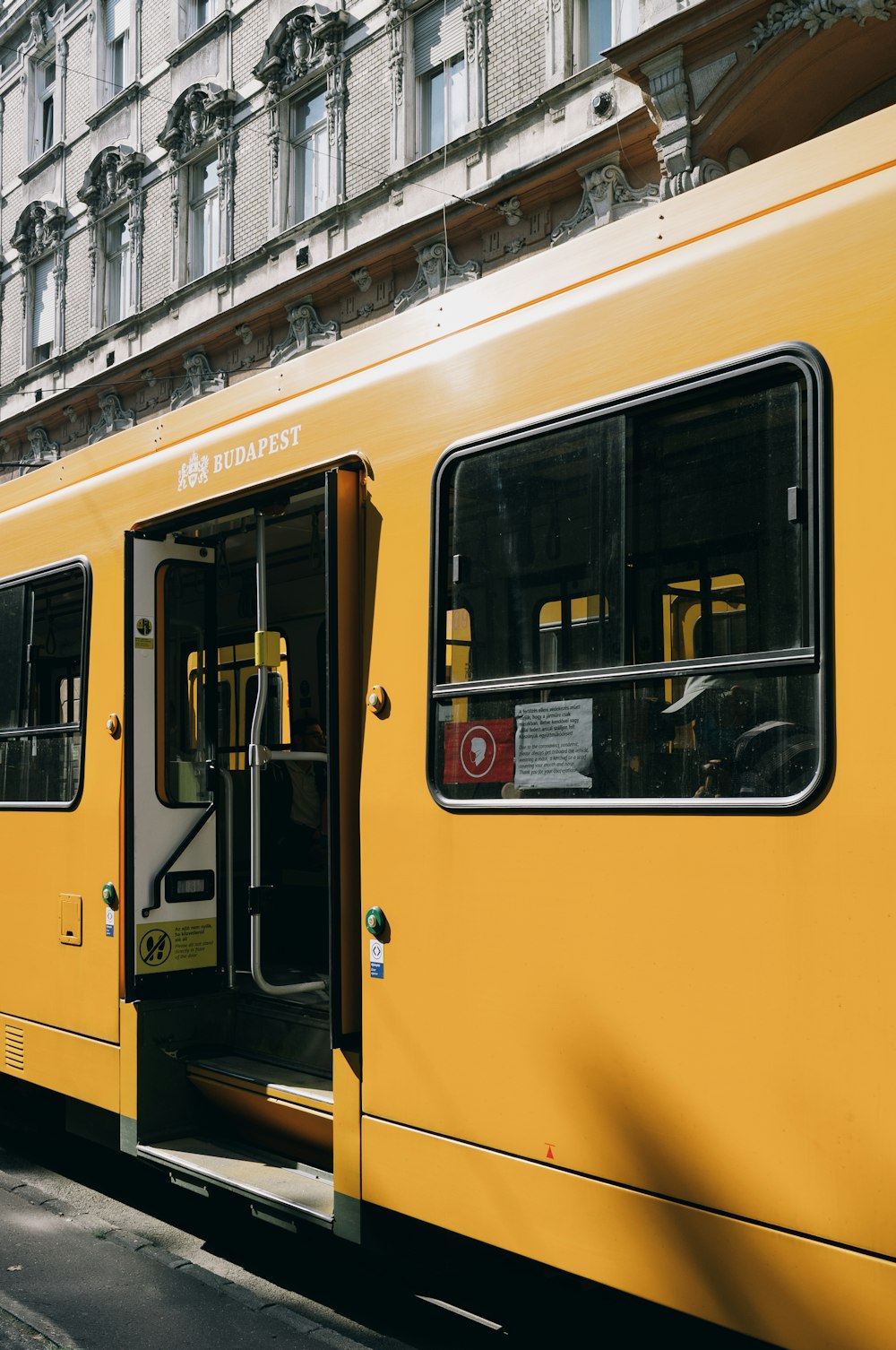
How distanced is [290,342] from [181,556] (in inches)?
687

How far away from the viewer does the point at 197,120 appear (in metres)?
24.8

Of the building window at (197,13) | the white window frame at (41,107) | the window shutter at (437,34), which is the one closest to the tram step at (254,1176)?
the window shutter at (437,34)

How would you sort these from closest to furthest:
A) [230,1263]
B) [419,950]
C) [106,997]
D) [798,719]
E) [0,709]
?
[798,719], [419,950], [230,1263], [106,997], [0,709]

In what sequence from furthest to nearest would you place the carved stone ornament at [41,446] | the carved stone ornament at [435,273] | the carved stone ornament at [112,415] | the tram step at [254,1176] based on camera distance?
the carved stone ornament at [41,446], the carved stone ornament at [112,415], the carved stone ornament at [435,273], the tram step at [254,1176]

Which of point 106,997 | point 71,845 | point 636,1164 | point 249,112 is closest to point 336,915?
point 636,1164

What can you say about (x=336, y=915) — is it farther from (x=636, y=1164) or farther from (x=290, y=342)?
(x=290, y=342)

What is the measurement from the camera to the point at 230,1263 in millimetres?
4832

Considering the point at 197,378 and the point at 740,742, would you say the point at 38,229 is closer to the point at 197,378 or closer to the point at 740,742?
the point at 197,378

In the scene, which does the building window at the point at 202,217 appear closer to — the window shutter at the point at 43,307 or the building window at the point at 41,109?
the window shutter at the point at 43,307

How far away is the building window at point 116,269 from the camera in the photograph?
27.0 m

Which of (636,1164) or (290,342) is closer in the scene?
(636,1164)


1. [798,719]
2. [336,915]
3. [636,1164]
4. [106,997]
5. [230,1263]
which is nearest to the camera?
[798,719]

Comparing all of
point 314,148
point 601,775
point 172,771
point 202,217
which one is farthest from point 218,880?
point 202,217

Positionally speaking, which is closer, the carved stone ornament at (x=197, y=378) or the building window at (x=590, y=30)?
the building window at (x=590, y=30)
